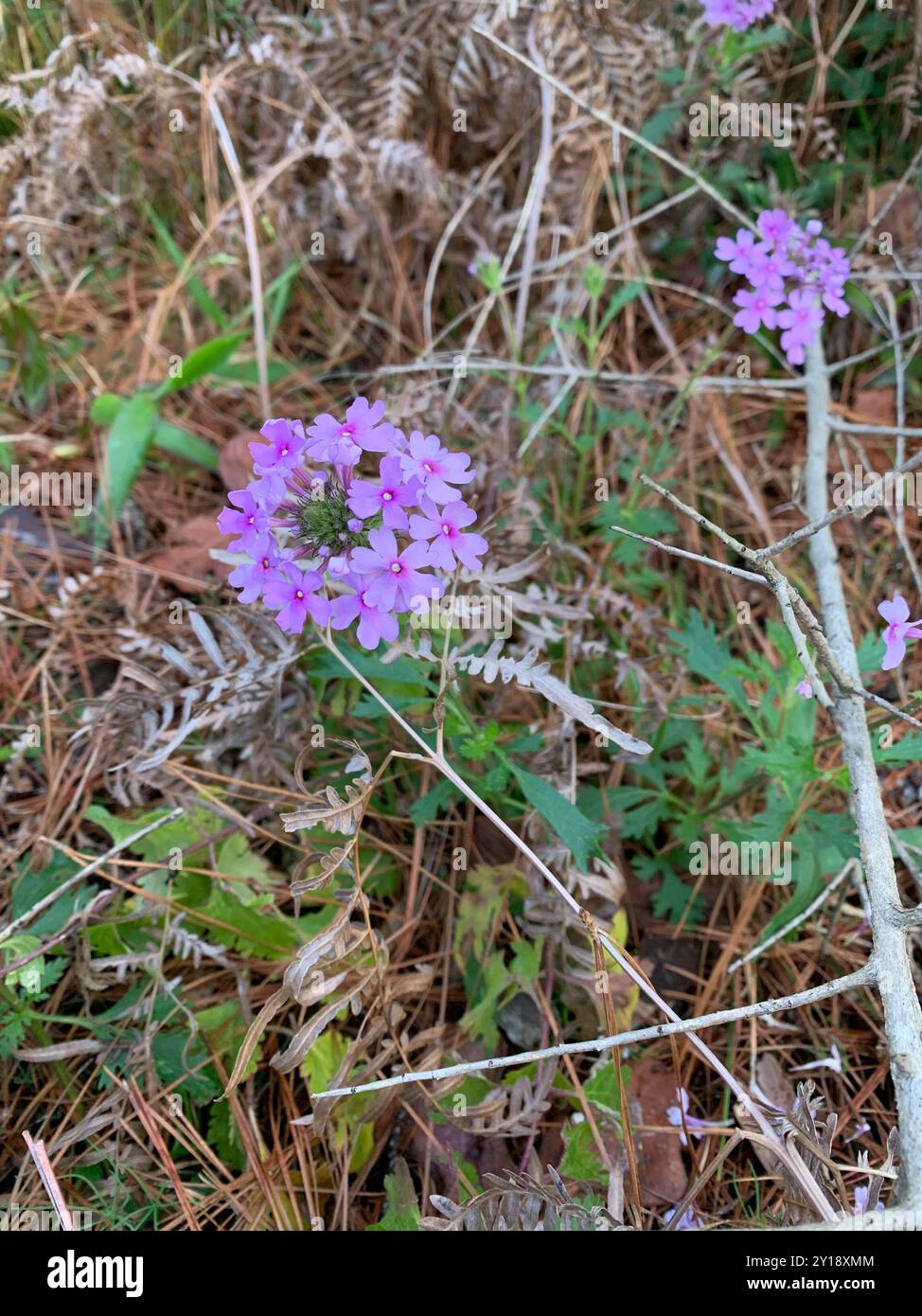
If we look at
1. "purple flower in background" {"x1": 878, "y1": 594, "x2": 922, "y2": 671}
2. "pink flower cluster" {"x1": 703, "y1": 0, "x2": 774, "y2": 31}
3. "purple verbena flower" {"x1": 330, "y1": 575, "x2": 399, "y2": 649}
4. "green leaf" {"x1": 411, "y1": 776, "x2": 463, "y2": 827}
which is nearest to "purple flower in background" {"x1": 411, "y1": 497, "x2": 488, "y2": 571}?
"purple verbena flower" {"x1": 330, "y1": 575, "x2": 399, "y2": 649}

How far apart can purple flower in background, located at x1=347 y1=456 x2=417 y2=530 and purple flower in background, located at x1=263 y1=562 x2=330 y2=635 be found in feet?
0.56

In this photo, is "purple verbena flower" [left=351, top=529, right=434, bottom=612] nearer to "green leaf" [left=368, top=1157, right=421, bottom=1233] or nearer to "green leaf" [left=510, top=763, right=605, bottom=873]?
"green leaf" [left=510, top=763, right=605, bottom=873]

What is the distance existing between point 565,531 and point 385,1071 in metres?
1.73

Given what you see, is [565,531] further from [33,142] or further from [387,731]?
[33,142]

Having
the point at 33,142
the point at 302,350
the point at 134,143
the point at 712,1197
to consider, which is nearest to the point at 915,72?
the point at 302,350

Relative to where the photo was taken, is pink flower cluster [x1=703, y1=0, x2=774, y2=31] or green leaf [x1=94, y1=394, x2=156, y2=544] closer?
pink flower cluster [x1=703, y1=0, x2=774, y2=31]

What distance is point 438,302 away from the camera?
3797 millimetres

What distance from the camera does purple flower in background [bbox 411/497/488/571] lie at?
1853 millimetres

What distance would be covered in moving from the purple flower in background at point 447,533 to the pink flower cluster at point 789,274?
4.41ft

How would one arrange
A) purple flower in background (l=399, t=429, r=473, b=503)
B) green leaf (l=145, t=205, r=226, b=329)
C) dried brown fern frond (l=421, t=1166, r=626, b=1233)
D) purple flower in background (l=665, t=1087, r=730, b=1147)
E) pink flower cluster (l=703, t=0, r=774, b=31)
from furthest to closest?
green leaf (l=145, t=205, r=226, b=329)
pink flower cluster (l=703, t=0, r=774, b=31)
purple flower in background (l=665, t=1087, r=730, b=1147)
purple flower in background (l=399, t=429, r=473, b=503)
dried brown fern frond (l=421, t=1166, r=626, b=1233)

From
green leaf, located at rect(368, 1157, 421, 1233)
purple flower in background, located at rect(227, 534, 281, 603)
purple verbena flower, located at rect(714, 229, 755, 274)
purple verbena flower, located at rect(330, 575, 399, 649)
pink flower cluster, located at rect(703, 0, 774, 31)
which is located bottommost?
green leaf, located at rect(368, 1157, 421, 1233)

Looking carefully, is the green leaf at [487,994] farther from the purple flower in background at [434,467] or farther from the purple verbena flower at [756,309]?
the purple verbena flower at [756,309]

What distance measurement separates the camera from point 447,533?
75.1 inches

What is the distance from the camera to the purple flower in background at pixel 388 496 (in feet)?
6.16
